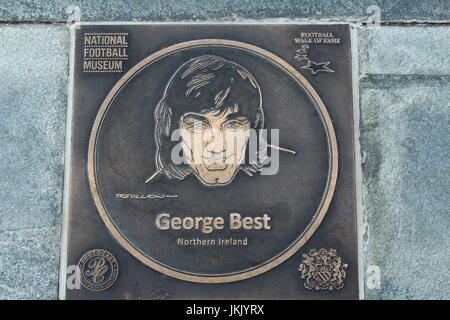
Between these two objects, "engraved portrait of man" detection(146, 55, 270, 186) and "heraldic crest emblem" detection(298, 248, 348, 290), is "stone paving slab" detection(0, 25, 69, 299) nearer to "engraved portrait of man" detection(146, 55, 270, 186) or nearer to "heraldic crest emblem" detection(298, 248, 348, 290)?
"engraved portrait of man" detection(146, 55, 270, 186)

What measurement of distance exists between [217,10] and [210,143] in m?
0.67

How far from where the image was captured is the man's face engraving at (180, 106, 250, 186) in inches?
83.6

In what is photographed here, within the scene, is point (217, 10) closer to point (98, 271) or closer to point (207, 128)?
point (207, 128)

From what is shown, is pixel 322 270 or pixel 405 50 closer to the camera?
pixel 322 270

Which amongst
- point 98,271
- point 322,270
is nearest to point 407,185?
point 322,270

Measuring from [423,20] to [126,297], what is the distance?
6.32 feet

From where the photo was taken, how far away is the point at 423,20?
2270 mm

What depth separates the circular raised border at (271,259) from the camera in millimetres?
2084

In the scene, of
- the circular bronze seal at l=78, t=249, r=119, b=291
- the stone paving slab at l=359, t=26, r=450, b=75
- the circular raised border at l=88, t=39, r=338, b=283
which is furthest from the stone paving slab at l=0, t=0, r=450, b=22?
the circular bronze seal at l=78, t=249, r=119, b=291

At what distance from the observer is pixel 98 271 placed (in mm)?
2082

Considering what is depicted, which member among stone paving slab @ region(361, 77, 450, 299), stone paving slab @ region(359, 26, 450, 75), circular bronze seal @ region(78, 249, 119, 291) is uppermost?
stone paving slab @ region(359, 26, 450, 75)
